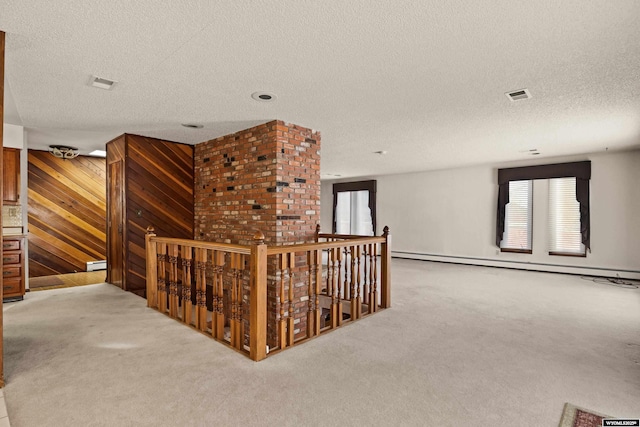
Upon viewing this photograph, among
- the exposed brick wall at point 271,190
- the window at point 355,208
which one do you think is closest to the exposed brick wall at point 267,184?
the exposed brick wall at point 271,190

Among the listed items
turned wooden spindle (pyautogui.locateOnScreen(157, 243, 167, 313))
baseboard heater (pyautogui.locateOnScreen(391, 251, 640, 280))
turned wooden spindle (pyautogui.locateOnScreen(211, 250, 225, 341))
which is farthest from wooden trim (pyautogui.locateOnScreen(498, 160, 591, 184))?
turned wooden spindle (pyautogui.locateOnScreen(157, 243, 167, 313))

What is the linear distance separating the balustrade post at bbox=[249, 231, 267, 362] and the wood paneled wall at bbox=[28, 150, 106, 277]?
6198mm

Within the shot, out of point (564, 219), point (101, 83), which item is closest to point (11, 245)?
point (101, 83)

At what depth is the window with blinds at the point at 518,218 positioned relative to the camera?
23.8ft

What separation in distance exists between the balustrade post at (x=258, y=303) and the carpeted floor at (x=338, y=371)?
12cm

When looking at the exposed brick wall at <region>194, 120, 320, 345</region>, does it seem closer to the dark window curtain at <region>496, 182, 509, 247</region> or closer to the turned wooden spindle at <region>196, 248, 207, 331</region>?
the turned wooden spindle at <region>196, 248, 207, 331</region>

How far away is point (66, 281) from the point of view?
5.89 metres

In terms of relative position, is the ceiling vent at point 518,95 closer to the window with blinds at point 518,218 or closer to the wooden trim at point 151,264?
the wooden trim at point 151,264

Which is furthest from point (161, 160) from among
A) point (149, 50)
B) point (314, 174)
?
point (149, 50)

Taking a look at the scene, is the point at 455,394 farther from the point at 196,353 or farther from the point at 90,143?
the point at 90,143

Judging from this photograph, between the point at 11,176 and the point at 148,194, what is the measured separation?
176cm

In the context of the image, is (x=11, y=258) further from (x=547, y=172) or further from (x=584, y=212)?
(x=584, y=212)

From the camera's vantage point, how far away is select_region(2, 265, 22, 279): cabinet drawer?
4.32 m

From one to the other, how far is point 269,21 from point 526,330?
3734mm
